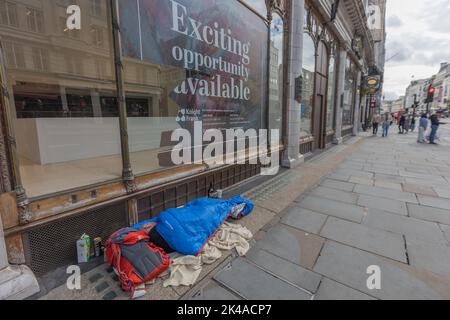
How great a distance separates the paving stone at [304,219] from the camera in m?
3.57

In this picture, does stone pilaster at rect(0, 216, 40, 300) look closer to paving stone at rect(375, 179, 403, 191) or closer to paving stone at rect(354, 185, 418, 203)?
paving stone at rect(354, 185, 418, 203)

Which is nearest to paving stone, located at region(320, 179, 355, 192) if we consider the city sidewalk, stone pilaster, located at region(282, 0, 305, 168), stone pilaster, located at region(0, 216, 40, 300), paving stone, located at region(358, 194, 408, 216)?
the city sidewalk

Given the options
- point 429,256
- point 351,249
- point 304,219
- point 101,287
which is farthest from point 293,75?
point 101,287

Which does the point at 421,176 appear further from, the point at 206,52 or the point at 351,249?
the point at 206,52

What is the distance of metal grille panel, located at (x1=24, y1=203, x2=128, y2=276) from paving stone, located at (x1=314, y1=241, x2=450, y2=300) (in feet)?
8.95

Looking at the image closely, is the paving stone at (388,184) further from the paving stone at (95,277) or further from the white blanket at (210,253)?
the paving stone at (95,277)

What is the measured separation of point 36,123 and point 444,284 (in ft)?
25.8

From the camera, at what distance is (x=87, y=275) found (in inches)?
99.4

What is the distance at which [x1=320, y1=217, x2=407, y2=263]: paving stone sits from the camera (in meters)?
2.91

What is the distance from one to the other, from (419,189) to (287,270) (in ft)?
15.6

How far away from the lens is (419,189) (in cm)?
527

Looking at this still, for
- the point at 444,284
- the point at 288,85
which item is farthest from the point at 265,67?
the point at 444,284

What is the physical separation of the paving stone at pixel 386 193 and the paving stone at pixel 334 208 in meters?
1.06

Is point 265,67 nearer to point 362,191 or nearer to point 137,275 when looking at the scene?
point 362,191
